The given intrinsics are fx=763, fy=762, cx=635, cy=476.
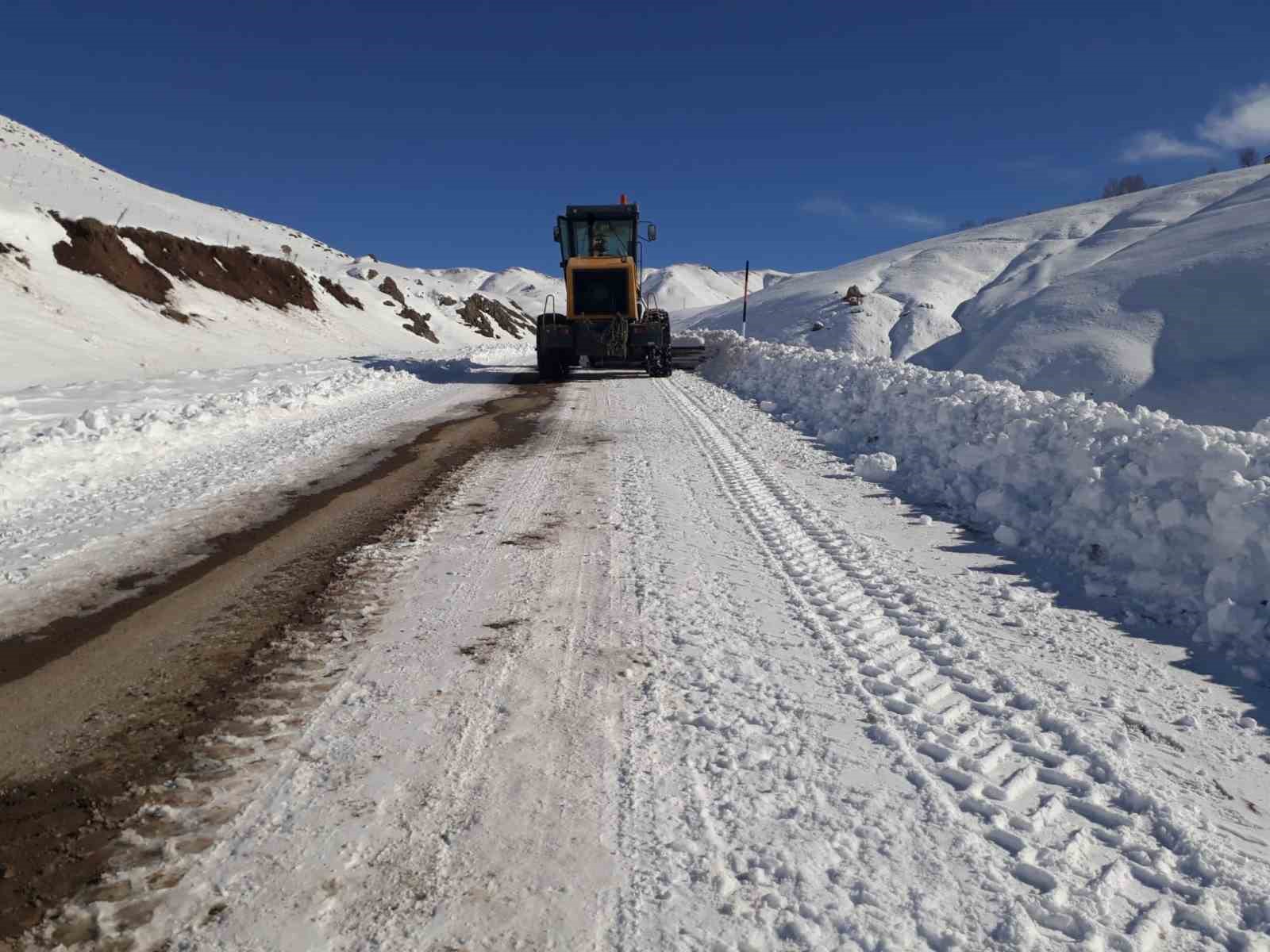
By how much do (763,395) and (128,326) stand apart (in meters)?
19.4

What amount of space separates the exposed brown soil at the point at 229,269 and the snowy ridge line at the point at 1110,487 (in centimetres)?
2940

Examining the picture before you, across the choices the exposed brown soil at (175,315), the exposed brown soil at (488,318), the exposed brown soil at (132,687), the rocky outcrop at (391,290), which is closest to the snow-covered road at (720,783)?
the exposed brown soil at (132,687)

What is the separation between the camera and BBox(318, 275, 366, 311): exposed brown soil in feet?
134

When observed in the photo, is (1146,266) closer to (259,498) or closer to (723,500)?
(723,500)

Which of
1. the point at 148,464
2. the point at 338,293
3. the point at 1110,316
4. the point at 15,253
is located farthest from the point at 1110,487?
the point at 338,293

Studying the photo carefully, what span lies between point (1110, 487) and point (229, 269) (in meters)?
35.5

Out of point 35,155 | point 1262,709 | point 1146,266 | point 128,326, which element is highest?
point 35,155

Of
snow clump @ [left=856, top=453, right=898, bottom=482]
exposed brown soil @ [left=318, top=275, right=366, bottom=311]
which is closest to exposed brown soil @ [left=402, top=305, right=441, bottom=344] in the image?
exposed brown soil @ [left=318, top=275, right=366, bottom=311]

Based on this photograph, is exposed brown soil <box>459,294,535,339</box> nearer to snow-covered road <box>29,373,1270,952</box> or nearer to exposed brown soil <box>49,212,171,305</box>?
exposed brown soil <box>49,212,171,305</box>

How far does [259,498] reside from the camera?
22.1ft

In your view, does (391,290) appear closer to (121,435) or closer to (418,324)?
Result: (418,324)

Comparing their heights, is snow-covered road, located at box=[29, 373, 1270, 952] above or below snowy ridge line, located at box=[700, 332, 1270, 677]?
below

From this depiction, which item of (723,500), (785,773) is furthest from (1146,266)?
(785,773)

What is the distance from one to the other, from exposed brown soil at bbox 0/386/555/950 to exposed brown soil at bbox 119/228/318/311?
95.7 feet
